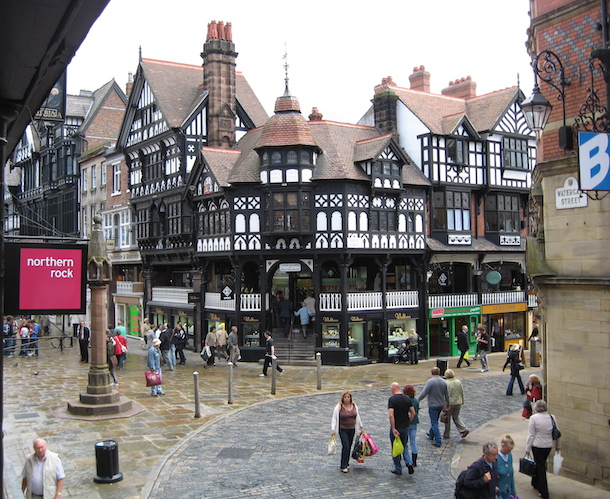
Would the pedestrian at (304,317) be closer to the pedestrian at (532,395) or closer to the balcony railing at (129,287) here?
the balcony railing at (129,287)

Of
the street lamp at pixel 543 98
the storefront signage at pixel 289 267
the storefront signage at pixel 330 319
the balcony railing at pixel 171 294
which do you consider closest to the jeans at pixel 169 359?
the storefront signage at pixel 289 267

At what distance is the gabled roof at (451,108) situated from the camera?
30.3 m

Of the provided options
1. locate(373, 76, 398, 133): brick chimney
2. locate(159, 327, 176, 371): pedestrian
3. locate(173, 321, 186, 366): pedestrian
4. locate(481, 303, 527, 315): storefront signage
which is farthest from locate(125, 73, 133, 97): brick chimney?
locate(481, 303, 527, 315): storefront signage

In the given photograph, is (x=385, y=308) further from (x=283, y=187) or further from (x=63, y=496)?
(x=63, y=496)

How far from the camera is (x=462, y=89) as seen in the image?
3650 cm

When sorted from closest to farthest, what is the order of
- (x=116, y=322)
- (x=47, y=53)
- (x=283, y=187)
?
1. (x=47, y=53)
2. (x=283, y=187)
3. (x=116, y=322)

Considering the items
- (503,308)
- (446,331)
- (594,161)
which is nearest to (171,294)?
(446,331)

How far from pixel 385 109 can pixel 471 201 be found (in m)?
6.21

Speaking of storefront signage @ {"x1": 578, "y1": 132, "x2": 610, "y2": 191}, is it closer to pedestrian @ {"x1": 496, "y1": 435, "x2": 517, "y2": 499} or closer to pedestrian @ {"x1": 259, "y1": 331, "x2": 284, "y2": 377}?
pedestrian @ {"x1": 496, "y1": 435, "x2": 517, "y2": 499}

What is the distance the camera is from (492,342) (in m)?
30.8

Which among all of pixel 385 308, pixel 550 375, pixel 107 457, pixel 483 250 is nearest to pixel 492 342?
pixel 483 250

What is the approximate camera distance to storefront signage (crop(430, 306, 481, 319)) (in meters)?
28.9

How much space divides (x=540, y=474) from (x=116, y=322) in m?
35.1

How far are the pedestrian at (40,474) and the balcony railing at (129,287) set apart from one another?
1166 inches
